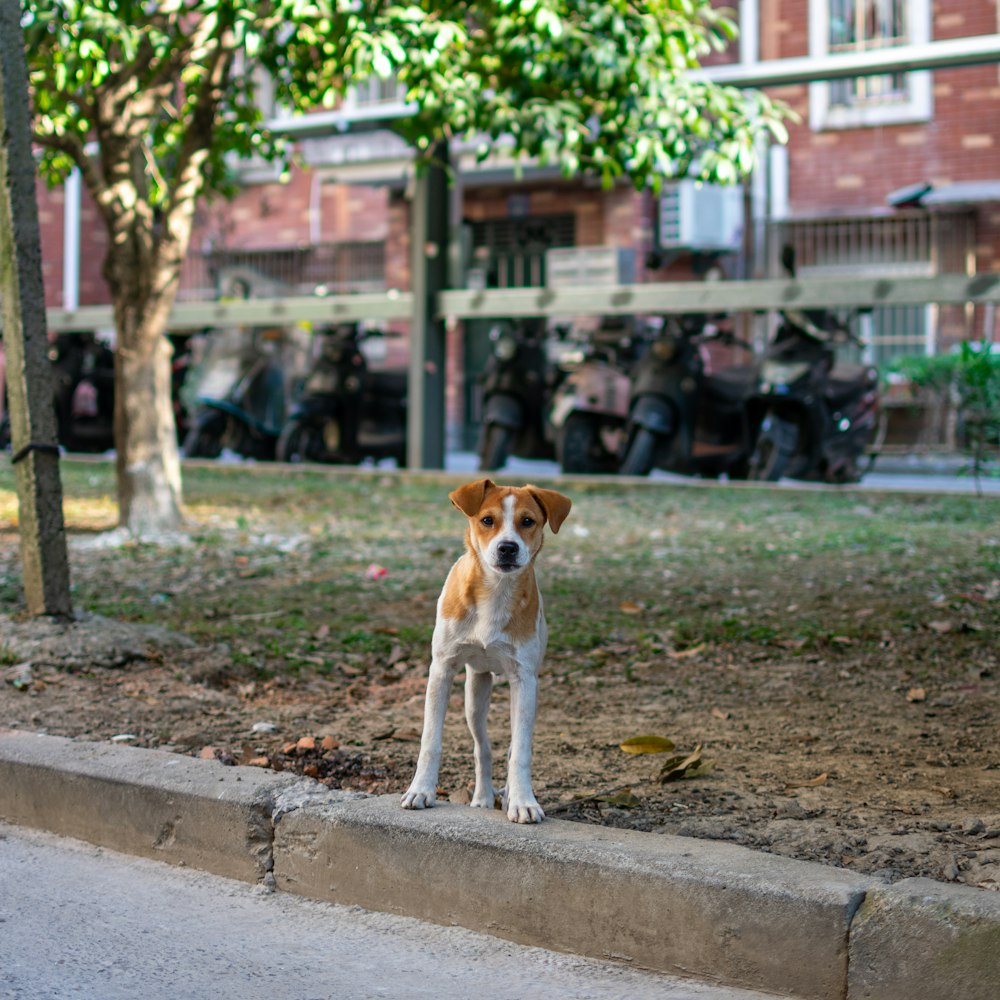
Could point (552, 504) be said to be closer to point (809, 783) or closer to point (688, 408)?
point (809, 783)

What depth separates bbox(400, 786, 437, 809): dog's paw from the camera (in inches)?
128

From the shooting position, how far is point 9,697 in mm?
4559

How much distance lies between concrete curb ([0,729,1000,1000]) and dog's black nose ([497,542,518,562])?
23.7 inches

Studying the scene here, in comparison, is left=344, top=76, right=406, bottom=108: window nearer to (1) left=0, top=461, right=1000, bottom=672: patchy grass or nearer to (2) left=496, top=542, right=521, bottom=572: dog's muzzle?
(1) left=0, top=461, right=1000, bottom=672: patchy grass

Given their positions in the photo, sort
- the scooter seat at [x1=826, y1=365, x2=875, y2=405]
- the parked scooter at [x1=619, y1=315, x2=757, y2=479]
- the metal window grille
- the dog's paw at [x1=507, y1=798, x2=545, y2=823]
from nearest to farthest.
Result: the dog's paw at [x1=507, y1=798, x2=545, y2=823], the scooter seat at [x1=826, y1=365, x2=875, y2=405], the parked scooter at [x1=619, y1=315, x2=757, y2=479], the metal window grille

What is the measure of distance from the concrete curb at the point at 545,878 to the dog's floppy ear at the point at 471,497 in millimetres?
716

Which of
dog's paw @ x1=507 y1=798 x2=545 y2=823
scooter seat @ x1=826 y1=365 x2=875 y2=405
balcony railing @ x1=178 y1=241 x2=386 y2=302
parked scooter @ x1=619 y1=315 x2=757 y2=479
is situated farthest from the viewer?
balcony railing @ x1=178 y1=241 x2=386 y2=302

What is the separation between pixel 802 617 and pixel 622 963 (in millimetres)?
3298

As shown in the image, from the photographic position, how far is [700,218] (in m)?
20.9

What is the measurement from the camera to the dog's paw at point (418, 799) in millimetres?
3244

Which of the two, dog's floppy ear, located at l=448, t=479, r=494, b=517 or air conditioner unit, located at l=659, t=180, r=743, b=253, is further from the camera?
air conditioner unit, located at l=659, t=180, r=743, b=253

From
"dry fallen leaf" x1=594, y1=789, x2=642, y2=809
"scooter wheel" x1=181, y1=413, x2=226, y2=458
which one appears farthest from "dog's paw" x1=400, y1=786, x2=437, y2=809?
"scooter wheel" x1=181, y1=413, x2=226, y2=458

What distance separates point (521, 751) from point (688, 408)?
936 cm

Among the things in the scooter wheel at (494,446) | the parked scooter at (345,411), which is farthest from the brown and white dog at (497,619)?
the parked scooter at (345,411)
